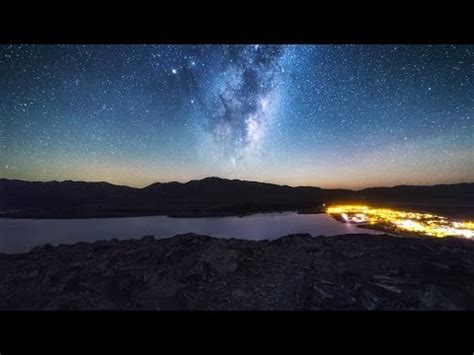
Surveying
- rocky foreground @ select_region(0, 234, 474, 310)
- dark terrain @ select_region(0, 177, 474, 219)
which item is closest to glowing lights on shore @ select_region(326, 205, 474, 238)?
rocky foreground @ select_region(0, 234, 474, 310)

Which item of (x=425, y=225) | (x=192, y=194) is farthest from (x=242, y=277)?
(x=192, y=194)

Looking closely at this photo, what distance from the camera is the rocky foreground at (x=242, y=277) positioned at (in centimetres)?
417

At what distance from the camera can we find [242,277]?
4.97 metres

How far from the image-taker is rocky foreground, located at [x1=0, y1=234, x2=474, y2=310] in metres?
4.17

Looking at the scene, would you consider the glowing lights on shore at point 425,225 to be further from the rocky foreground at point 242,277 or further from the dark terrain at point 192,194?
the dark terrain at point 192,194

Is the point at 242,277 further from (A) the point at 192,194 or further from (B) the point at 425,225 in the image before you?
(A) the point at 192,194

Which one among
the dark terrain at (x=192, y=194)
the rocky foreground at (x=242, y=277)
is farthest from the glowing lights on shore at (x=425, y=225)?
the dark terrain at (x=192, y=194)

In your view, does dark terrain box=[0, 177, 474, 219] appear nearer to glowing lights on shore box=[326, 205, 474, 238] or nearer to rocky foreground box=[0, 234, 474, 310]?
glowing lights on shore box=[326, 205, 474, 238]
